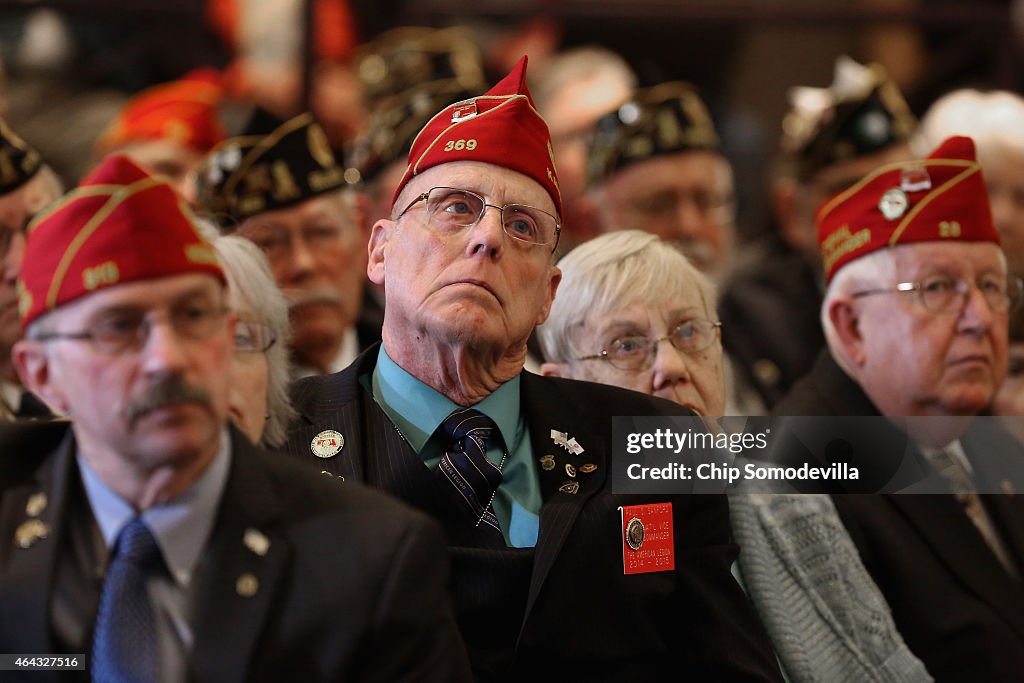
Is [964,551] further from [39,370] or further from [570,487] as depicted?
[39,370]

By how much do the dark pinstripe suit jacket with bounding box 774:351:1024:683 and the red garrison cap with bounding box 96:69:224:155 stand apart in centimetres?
210

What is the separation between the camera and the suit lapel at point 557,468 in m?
2.05

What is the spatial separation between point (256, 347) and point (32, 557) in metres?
0.63

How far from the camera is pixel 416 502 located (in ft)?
6.68

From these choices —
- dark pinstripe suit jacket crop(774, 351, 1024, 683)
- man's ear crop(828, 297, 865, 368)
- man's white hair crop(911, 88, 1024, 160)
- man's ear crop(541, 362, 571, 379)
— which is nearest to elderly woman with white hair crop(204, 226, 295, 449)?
man's ear crop(541, 362, 571, 379)

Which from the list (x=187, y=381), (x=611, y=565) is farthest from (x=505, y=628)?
(x=187, y=381)

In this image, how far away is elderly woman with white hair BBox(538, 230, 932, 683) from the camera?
7.55ft

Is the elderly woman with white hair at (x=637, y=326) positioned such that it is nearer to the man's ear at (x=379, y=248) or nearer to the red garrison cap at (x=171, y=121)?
the man's ear at (x=379, y=248)

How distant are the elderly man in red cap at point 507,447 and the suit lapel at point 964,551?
1.61 ft

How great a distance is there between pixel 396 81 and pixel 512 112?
2.28 metres

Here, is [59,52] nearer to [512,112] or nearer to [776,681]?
[512,112]

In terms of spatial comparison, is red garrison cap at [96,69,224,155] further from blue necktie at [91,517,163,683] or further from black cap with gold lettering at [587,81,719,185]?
blue necktie at [91,517,163,683]

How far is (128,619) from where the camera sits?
1.63 m

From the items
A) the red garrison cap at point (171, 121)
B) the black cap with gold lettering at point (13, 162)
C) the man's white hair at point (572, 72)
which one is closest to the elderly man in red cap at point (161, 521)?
the black cap with gold lettering at point (13, 162)
